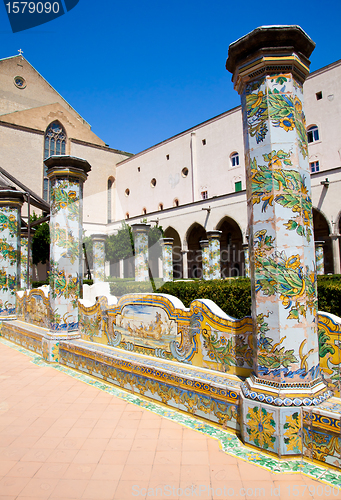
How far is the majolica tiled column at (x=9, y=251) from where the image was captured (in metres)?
8.85

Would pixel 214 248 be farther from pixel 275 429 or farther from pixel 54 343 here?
pixel 275 429

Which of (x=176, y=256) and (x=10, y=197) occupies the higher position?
(x=10, y=197)

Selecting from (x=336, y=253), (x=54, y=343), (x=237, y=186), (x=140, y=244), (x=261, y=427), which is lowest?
(x=261, y=427)

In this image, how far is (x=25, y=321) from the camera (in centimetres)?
805

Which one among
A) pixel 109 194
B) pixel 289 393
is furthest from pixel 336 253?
pixel 109 194

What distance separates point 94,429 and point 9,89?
35158 mm

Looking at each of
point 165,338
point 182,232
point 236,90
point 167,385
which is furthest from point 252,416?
point 182,232

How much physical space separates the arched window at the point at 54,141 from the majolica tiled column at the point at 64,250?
2622cm

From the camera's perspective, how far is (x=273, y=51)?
9.77 ft

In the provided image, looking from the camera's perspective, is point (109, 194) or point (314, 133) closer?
point (314, 133)

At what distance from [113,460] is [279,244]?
7.30ft

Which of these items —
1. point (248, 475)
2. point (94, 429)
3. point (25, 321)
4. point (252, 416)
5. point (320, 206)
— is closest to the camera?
point (248, 475)

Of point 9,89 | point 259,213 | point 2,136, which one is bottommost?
point 259,213

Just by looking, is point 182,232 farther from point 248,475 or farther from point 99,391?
point 248,475
